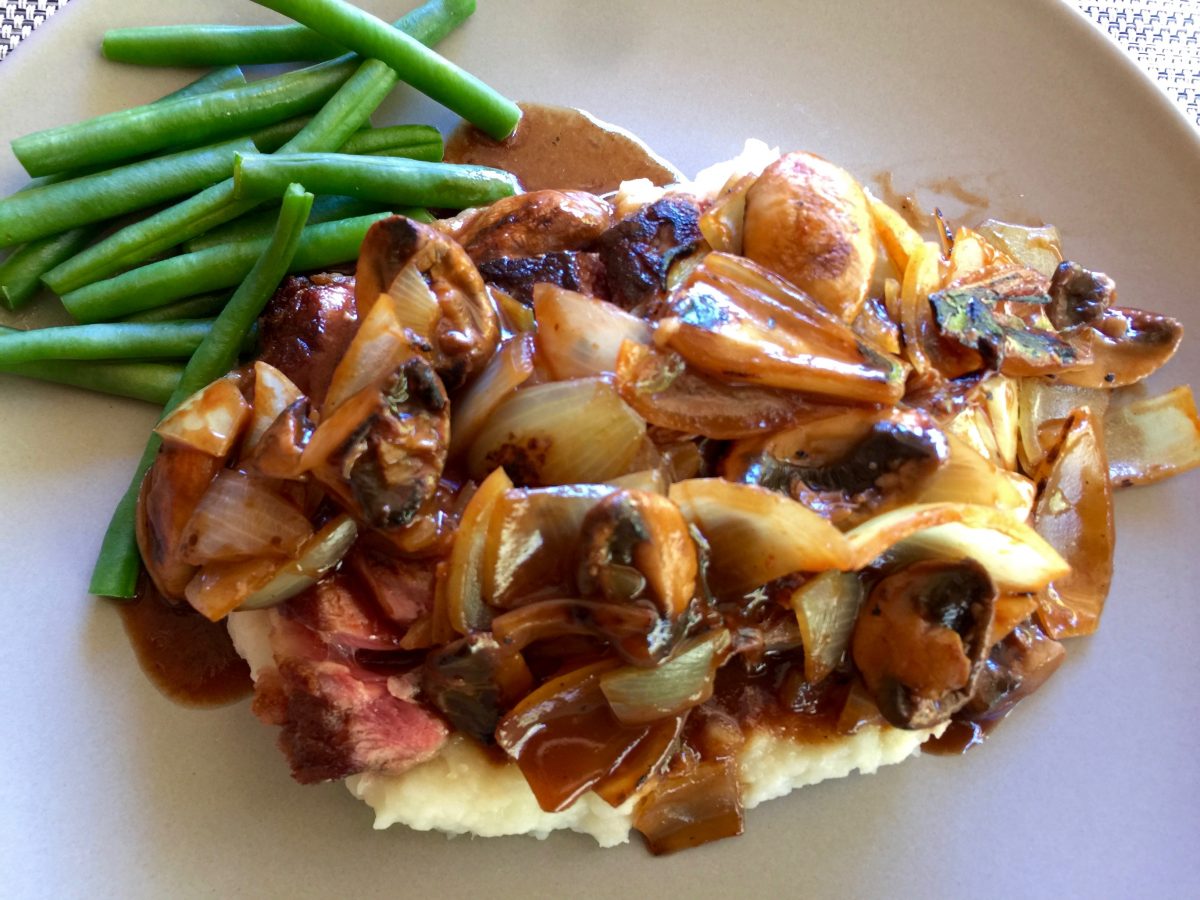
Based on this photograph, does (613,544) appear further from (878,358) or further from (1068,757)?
(1068,757)

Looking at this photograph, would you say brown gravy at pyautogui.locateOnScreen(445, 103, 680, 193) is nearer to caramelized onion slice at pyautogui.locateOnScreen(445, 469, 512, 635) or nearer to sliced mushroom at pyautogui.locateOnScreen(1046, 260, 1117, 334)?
sliced mushroom at pyautogui.locateOnScreen(1046, 260, 1117, 334)

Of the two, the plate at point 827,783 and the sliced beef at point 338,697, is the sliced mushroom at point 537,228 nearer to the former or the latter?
the plate at point 827,783

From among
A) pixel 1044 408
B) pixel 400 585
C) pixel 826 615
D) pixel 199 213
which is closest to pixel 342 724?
pixel 400 585

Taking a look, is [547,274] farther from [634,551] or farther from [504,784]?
[504,784]

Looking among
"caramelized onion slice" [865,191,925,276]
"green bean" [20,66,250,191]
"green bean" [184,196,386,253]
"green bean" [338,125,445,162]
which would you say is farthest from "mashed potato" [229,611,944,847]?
"green bean" [20,66,250,191]

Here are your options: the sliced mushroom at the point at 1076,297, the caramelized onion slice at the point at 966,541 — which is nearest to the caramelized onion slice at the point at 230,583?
the caramelized onion slice at the point at 966,541

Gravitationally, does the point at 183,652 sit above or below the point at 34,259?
below

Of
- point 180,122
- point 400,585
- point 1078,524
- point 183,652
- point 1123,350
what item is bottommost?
point 183,652
